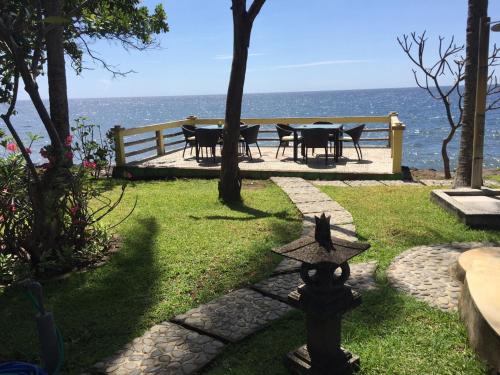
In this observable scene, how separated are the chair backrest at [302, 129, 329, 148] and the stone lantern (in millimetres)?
6937

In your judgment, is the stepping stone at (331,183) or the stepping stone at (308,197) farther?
the stepping stone at (331,183)

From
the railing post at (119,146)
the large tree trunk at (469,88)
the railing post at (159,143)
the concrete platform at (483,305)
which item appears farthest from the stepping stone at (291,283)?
the railing post at (159,143)

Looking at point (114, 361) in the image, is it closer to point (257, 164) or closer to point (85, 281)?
point (85, 281)

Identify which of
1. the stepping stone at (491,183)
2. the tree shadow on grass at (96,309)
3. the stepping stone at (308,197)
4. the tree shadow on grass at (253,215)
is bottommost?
the tree shadow on grass at (96,309)

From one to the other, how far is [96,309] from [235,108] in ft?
12.3

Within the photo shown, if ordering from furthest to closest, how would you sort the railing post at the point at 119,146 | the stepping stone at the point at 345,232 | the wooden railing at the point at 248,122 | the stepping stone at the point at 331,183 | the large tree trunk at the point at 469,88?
the railing post at the point at 119,146
the wooden railing at the point at 248,122
the stepping stone at the point at 331,183
the large tree trunk at the point at 469,88
the stepping stone at the point at 345,232

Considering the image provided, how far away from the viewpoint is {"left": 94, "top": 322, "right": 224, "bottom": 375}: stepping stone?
2.72 m

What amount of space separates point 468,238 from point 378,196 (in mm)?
2171

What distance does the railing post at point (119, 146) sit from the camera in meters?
10.1

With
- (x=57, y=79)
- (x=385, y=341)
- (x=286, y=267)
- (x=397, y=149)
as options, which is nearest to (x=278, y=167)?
(x=397, y=149)

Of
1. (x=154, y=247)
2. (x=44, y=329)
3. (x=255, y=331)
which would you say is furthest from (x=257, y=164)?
(x=44, y=329)

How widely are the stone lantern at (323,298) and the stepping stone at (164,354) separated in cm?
60

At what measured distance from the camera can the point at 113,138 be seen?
1007 cm

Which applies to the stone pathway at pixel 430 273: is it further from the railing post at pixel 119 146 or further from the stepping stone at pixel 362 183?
the railing post at pixel 119 146
